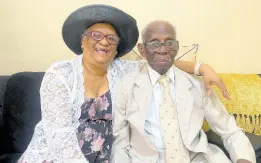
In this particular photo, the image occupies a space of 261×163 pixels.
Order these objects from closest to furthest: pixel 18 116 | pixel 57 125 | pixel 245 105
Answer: pixel 57 125, pixel 18 116, pixel 245 105

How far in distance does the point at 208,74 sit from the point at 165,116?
1.02 ft

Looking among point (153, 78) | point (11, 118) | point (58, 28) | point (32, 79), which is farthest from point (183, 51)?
point (11, 118)

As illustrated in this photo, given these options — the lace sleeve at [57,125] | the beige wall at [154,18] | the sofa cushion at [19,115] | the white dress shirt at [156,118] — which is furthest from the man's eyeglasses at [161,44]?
the sofa cushion at [19,115]

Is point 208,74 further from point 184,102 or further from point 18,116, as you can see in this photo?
point 18,116

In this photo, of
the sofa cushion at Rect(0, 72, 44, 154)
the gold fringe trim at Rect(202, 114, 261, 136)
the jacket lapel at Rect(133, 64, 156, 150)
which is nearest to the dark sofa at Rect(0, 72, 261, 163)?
the sofa cushion at Rect(0, 72, 44, 154)

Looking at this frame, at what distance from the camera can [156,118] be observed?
1621mm

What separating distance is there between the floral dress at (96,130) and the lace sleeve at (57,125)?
0.08 meters

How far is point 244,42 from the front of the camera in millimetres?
2258

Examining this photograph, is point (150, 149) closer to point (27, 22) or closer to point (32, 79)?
point (32, 79)

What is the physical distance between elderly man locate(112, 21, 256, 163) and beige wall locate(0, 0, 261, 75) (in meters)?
0.56

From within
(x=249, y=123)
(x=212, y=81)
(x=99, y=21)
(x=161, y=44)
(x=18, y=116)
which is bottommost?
(x=249, y=123)

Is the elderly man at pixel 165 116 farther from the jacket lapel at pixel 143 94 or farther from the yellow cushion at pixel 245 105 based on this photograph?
the yellow cushion at pixel 245 105

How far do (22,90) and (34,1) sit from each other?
0.64m

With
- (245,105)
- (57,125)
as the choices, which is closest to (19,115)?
(57,125)
